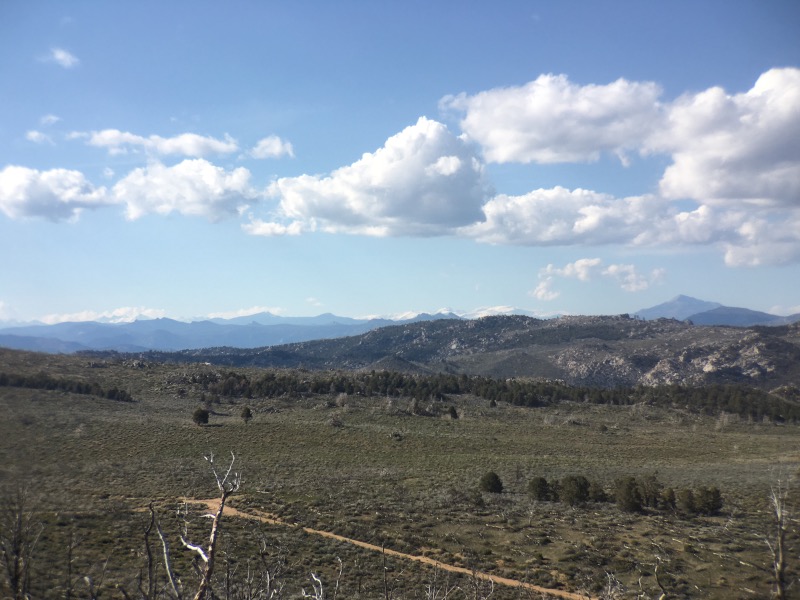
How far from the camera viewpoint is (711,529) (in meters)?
20.3

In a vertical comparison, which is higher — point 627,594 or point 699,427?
point 627,594

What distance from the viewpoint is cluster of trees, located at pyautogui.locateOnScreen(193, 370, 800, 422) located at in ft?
227

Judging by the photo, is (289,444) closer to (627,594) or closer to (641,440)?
(627,594)

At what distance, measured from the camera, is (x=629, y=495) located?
23656mm

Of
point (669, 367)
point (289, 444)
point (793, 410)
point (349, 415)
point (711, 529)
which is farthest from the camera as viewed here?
point (669, 367)

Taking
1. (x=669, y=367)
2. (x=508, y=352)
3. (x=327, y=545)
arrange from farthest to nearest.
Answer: (x=508, y=352), (x=669, y=367), (x=327, y=545)

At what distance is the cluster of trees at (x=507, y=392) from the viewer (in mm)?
69125

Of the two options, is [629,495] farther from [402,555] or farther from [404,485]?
[402,555]

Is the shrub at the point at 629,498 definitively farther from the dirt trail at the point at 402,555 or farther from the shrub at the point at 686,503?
the dirt trail at the point at 402,555

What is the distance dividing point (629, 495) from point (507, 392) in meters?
54.9

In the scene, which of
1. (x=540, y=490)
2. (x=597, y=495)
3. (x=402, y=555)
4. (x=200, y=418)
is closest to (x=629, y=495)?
(x=597, y=495)

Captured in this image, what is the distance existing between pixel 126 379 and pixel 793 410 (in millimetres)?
91439

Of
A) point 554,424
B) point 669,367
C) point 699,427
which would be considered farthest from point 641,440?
point 669,367

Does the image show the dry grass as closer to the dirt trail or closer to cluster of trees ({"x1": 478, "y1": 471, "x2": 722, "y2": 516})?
the dirt trail
